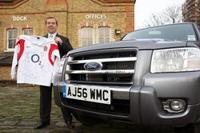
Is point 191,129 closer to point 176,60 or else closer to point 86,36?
point 176,60

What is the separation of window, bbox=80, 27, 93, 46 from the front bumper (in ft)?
70.0

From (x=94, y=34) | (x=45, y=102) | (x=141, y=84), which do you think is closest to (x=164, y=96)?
(x=141, y=84)

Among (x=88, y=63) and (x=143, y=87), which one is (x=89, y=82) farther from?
(x=143, y=87)

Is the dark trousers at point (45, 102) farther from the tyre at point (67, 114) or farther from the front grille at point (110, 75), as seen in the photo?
the front grille at point (110, 75)

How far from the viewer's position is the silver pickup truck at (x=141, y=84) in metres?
3.90

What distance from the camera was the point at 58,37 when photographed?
6.14 meters

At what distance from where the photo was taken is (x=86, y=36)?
25.3 metres

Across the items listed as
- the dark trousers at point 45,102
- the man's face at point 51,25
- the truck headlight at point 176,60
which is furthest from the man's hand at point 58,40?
the truck headlight at point 176,60

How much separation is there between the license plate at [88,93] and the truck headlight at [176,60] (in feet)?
2.00

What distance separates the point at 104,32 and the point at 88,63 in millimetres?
20740

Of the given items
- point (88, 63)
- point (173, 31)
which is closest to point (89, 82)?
point (88, 63)

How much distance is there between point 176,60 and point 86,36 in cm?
2140

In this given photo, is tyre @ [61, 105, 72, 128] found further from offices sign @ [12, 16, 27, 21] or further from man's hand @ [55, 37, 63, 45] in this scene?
offices sign @ [12, 16, 27, 21]

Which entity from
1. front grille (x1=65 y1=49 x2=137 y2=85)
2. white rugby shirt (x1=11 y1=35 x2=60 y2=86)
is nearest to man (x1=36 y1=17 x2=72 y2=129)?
white rugby shirt (x1=11 y1=35 x2=60 y2=86)
